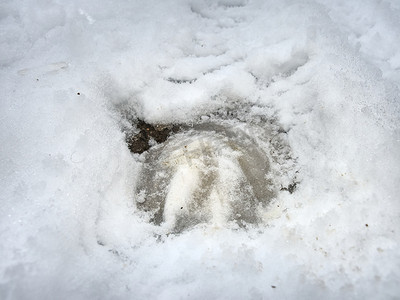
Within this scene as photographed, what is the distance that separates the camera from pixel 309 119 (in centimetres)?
173

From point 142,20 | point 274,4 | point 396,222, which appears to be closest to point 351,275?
point 396,222

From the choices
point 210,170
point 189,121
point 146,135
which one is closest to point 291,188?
point 210,170

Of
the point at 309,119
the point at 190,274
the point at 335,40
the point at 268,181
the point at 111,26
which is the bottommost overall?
the point at 190,274

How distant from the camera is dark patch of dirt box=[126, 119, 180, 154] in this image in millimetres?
1833

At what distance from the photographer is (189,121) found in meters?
1.91

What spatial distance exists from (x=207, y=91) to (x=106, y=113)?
67cm

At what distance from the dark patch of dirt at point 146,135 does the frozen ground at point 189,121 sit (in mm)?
60

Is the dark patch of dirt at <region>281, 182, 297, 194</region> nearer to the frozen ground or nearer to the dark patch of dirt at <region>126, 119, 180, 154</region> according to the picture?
the frozen ground

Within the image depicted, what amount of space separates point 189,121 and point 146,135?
30 centimetres

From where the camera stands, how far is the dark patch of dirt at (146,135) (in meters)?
1.83

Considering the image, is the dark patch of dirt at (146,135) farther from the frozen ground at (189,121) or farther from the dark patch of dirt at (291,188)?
the dark patch of dirt at (291,188)

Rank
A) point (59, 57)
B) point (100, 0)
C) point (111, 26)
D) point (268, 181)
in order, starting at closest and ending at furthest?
point (268, 181) < point (59, 57) < point (111, 26) < point (100, 0)

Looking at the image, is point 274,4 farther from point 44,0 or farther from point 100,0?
point 44,0

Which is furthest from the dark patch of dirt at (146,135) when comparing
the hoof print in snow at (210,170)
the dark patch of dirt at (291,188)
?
the dark patch of dirt at (291,188)
